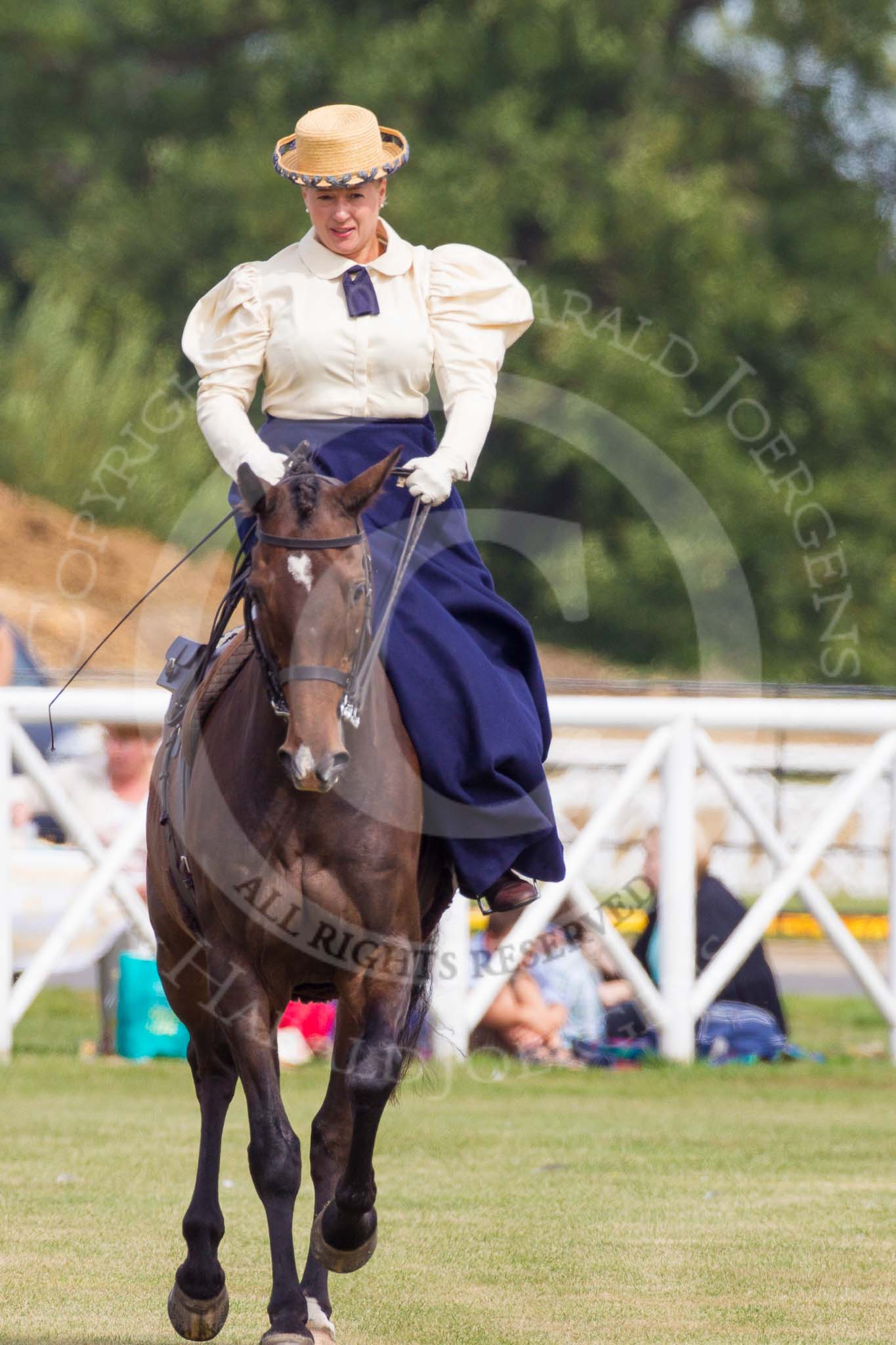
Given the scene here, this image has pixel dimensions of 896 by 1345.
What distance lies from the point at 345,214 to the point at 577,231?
23860 millimetres

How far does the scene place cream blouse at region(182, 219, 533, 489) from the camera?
199 inches

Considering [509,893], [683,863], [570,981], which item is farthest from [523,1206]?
[683,863]

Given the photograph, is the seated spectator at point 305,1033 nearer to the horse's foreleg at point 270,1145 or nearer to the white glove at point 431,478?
the horse's foreleg at point 270,1145

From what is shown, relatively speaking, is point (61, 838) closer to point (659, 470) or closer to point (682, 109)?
point (659, 470)

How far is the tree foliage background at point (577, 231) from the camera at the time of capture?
27.0 meters

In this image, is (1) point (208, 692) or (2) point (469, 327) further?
(2) point (469, 327)

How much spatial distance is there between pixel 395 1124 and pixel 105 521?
57.5 feet

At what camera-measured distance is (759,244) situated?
3003 centimetres

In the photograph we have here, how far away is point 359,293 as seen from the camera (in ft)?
16.5

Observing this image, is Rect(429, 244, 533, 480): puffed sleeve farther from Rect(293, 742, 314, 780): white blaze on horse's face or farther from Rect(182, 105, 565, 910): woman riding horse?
Rect(293, 742, 314, 780): white blaze on horse's face

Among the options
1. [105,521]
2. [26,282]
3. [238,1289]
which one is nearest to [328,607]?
[238,1289]

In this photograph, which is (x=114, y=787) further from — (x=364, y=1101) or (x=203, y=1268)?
(x=364, y=1101)

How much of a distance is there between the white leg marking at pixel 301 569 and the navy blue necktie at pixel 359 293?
93 centimetres

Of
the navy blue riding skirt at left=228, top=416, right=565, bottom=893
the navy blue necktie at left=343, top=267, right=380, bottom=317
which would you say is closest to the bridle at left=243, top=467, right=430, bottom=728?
the navy blue riding skirt at left=228, top=416, right=565, bottom=893
